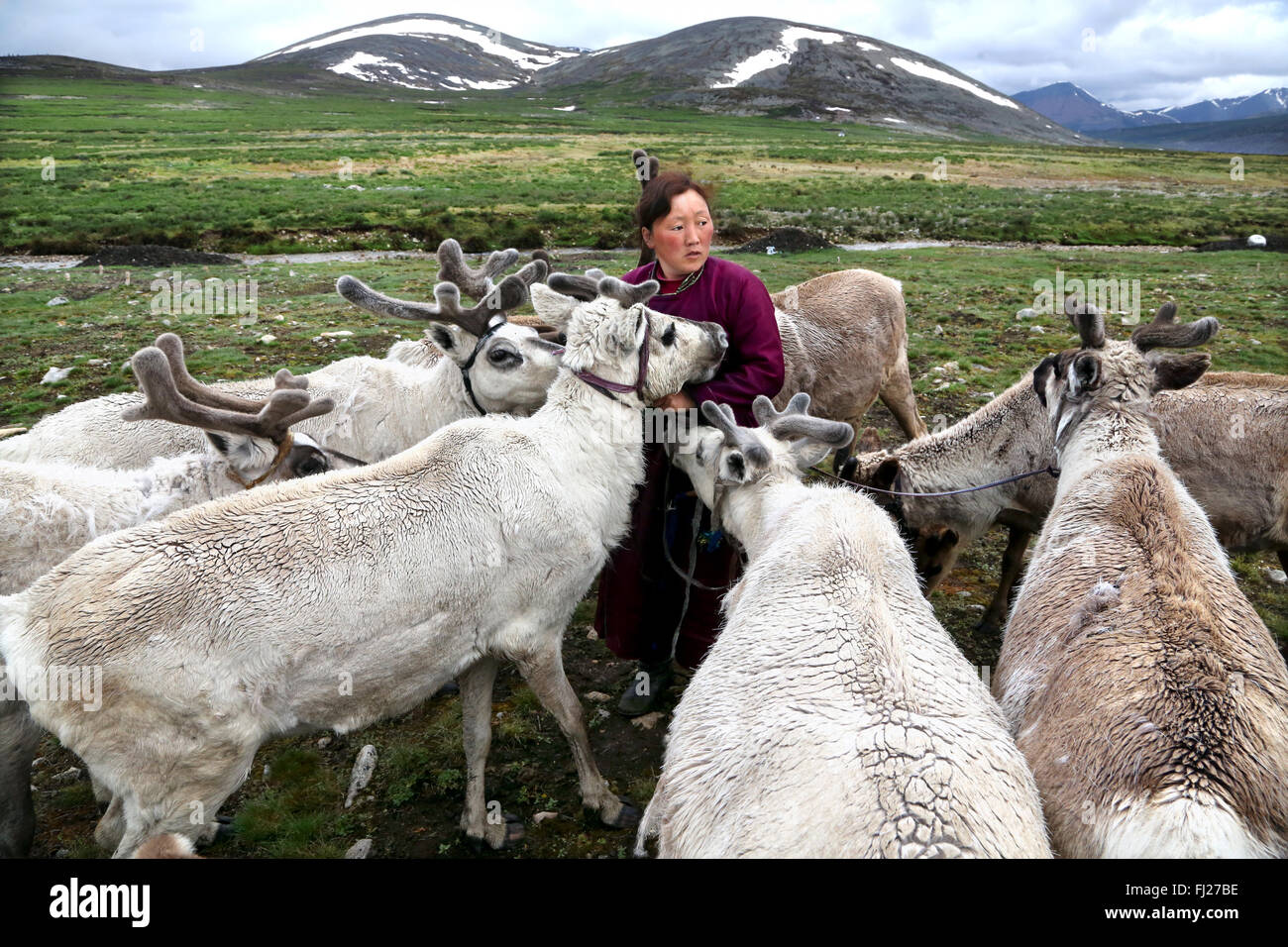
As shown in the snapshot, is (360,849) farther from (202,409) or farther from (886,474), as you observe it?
(886,474)

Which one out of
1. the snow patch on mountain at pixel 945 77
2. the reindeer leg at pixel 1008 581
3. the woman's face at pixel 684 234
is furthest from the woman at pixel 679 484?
the snow patch on mountain at pixel 945 77

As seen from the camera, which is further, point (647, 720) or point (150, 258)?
point (150, 258)

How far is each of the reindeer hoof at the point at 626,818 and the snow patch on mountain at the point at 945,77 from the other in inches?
7842

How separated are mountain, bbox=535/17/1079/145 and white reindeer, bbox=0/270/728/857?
136938 millimetres

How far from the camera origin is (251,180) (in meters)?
38.9

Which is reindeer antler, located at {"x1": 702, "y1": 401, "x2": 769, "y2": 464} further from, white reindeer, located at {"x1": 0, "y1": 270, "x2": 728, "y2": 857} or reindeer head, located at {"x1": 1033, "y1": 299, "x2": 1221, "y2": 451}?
reindeer head, located at {"x1": 1033, "y1": 299, "x2": 1221, "y2": 451}

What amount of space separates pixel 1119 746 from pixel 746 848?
136 cm

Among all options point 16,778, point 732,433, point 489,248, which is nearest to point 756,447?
point 732,433

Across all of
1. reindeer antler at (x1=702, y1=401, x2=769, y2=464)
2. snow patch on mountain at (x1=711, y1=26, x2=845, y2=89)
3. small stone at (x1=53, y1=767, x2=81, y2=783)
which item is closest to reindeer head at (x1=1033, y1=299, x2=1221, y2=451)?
reindeer antler at (x1=702, y1=401, x2=769, y2=464)

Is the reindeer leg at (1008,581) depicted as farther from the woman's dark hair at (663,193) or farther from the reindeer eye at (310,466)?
the reindeer eye at (310,466)

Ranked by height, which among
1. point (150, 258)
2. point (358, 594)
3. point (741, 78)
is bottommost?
point (358, 594)

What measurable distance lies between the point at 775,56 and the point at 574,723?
19581 centimetres

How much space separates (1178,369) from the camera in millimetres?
4805
